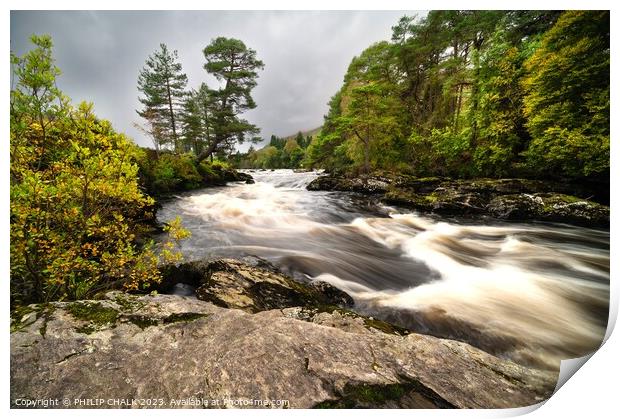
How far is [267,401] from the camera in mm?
1761

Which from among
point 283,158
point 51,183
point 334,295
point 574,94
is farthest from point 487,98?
point 283,158

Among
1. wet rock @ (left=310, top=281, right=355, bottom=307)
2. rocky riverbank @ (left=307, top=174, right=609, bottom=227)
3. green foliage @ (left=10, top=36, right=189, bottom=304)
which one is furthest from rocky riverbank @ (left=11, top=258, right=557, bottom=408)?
rocky riverbank @ (left=307, top=174, right=609, bottom=227)

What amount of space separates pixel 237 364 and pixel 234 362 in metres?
0.03

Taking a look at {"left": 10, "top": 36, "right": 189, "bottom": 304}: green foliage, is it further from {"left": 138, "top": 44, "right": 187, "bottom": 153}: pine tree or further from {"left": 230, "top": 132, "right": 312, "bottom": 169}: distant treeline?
{"left": 230, "top": 132, "right": 312, "bottom": 169}: distant treeline

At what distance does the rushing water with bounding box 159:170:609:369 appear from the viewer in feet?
10.4

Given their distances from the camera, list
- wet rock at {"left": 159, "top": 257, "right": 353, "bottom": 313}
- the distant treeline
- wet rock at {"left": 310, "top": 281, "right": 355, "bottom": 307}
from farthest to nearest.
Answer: the distant treeline < wet rock at {"left": 310, "top": 281, "right": 355, "bottom": 307} < wet rock at {"left": 159, "top": 257, "right": 353, "bottom": 313}

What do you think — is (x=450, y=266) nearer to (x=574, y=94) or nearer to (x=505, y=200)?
(x=574, y=94)

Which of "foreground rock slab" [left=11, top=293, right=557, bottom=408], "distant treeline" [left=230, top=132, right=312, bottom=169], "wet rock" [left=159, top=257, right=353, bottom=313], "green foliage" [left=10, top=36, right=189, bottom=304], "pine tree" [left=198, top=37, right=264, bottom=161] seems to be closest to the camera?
"foreground rock slab" [left=11, top=293, right=557, bottom=408]

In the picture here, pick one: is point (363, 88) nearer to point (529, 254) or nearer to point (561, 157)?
point (561, 157)

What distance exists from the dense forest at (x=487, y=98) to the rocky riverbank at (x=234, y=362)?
5282 millimetres

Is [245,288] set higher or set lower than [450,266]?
higher

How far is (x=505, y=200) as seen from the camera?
27.8ft

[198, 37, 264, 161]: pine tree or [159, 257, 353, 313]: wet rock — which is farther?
[198, 37, 264, 161]: pine tree
